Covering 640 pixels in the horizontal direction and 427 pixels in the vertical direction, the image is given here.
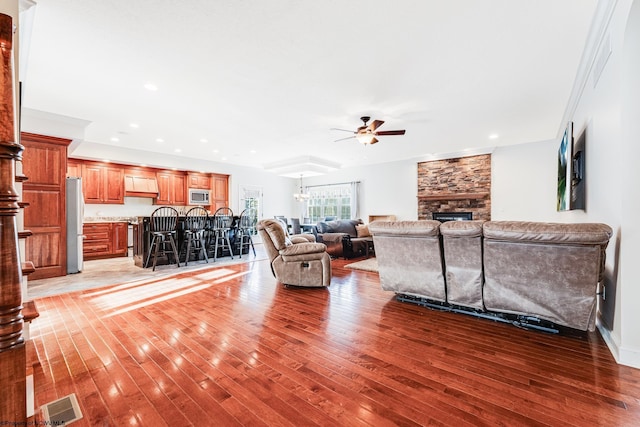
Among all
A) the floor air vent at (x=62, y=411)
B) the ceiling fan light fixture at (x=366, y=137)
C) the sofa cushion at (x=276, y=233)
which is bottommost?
the floor air vent at (x=62, y=411)

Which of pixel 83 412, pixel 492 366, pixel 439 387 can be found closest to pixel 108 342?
pixel 83 412

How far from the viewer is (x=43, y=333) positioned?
2.48m

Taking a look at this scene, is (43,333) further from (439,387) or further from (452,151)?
(452,151)

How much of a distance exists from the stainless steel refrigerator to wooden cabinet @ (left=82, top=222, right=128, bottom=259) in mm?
1766

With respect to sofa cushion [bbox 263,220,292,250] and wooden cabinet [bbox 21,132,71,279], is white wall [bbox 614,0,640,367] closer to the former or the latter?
sofa cushion [bbox 263,220,292,250]

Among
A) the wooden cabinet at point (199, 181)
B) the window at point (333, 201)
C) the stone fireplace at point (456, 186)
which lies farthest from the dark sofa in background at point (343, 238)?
the wooden cabinet at point (199, 181)

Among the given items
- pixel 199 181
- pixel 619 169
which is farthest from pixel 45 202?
pixel 619 169

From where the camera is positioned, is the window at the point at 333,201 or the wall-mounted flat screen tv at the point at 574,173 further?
the window at the point at 333,201

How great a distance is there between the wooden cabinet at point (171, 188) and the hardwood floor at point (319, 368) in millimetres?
5320

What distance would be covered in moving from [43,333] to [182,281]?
6.41ft

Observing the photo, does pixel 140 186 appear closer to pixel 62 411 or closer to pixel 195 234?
pixel 195 234

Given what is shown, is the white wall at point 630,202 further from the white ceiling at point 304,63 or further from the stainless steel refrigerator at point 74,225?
the stainless steel refrigerator at point 74,225

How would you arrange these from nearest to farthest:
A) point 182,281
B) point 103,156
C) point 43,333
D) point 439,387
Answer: point 439,387 → point 43,333 → point 182,281 → point 103,156

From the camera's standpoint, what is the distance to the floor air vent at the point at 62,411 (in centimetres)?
141
